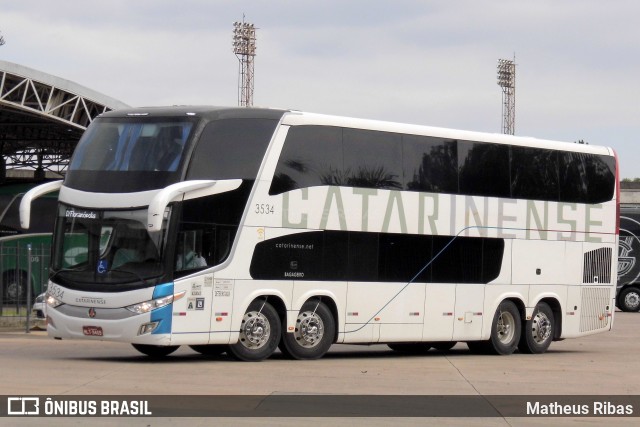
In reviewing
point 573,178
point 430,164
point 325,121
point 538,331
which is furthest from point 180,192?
point 573,178

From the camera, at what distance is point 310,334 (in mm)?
20047

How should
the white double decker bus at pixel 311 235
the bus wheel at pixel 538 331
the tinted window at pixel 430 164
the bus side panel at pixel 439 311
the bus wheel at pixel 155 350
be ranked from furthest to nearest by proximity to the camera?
the bus wheel at pixel 538 331
the bus side panel at pixel 439 311
the tinted window at pixel 430 164
the bus wheel at pixel 155 350
the white double decker bus at pixel 311 235

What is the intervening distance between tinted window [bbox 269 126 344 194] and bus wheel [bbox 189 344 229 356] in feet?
8.77

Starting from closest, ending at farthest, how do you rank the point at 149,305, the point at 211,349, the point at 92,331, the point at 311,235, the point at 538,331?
the point at 149,305
the point at 92,331
the point at 311,235
the point at 211,349
the point at 538,331

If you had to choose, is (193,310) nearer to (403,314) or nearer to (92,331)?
(92,331)

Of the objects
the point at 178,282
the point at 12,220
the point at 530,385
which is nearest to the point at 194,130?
the point at 178,282

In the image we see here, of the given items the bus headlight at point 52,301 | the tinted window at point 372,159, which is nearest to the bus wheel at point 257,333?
the tinted window at point 372,159

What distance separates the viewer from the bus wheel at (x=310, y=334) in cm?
1986

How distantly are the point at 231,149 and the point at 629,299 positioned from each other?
97.9ft

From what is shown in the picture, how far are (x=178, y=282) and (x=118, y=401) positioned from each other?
17.4 feet

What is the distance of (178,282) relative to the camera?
18.2 metres

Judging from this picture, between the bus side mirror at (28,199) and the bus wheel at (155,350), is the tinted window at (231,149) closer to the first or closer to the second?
the bus side mirror at (28,199)

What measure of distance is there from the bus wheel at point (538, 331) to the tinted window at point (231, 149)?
287 inches

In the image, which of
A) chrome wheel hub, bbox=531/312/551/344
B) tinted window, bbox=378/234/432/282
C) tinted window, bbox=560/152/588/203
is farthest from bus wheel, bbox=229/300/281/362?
tinted window, bbox=560/152/588/203
